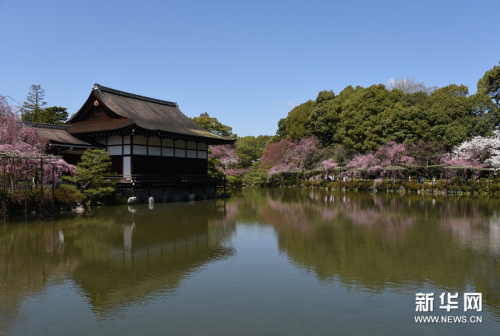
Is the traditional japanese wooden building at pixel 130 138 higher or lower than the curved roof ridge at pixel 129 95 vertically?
lower

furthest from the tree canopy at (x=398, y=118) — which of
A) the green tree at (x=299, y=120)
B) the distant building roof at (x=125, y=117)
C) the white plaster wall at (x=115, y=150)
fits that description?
the white plaster wall at (x=115, y=150)

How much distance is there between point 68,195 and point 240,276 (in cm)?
1523

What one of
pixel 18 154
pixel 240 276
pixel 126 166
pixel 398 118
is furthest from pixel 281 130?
pixel 240 276

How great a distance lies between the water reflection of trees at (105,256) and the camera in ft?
25.9

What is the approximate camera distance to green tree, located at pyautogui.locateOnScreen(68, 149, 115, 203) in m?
22.7

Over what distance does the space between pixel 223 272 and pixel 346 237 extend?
5.85 m

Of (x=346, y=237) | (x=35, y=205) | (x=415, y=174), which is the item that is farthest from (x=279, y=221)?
(x=415, y=174)

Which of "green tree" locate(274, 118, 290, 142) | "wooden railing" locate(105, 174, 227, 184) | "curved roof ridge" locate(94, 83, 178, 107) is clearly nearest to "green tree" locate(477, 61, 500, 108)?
"wooden railing" locate(105, 174, 227, 184)

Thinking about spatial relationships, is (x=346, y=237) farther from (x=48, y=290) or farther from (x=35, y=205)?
(x=35, y=205)

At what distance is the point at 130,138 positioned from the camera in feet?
86.3

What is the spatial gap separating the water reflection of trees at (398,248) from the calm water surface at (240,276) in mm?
41

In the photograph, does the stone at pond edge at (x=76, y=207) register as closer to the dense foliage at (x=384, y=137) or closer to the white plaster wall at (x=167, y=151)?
the white plaster wall at (x=167, y=151)

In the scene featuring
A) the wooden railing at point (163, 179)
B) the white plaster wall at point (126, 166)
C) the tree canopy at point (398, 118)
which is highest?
the tree canopy at point (398, 118)

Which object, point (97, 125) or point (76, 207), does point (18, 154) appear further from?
point (97, 125)
